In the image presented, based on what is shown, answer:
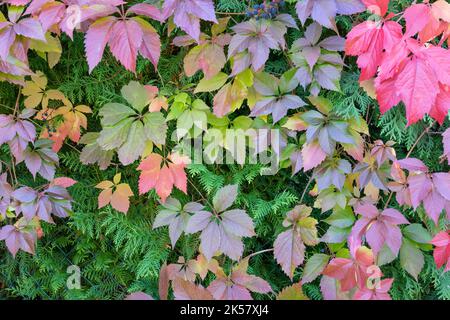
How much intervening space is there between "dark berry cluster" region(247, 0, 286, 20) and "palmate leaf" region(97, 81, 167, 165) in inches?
13.4

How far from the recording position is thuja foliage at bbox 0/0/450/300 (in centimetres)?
104

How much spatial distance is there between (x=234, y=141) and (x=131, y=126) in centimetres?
28

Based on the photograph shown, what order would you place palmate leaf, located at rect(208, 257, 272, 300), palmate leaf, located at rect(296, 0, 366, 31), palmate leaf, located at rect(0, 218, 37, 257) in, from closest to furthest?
palmate leaf, located at rect(296, 0, 366, 31) → palmate leaf, located at rect(208, 257, 272, 300) → palmate leaf, located at rect(0, 218, 37, 257)

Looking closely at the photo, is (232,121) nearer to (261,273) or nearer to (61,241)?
(261,273)

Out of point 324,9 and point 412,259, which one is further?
point 412,259

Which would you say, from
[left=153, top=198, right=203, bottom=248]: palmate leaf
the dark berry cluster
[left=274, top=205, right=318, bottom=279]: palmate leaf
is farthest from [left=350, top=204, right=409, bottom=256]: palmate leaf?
the dark berry cluster

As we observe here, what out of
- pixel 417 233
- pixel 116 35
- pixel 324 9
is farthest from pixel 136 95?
pixel 417 233

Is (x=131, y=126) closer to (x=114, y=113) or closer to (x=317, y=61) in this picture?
(x=114, y=113)

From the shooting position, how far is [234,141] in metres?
1.20

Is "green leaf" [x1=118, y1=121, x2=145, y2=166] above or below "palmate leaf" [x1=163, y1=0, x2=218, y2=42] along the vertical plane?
below

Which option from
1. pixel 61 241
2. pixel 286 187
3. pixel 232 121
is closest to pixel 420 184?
pixel 286 187

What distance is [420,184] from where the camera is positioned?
1.09m

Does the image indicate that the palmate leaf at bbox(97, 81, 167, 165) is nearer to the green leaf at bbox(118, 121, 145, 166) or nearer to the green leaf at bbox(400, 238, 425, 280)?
the green leaf at bbox(118, 121, 145, 166)

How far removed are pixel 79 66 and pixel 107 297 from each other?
0.73m
